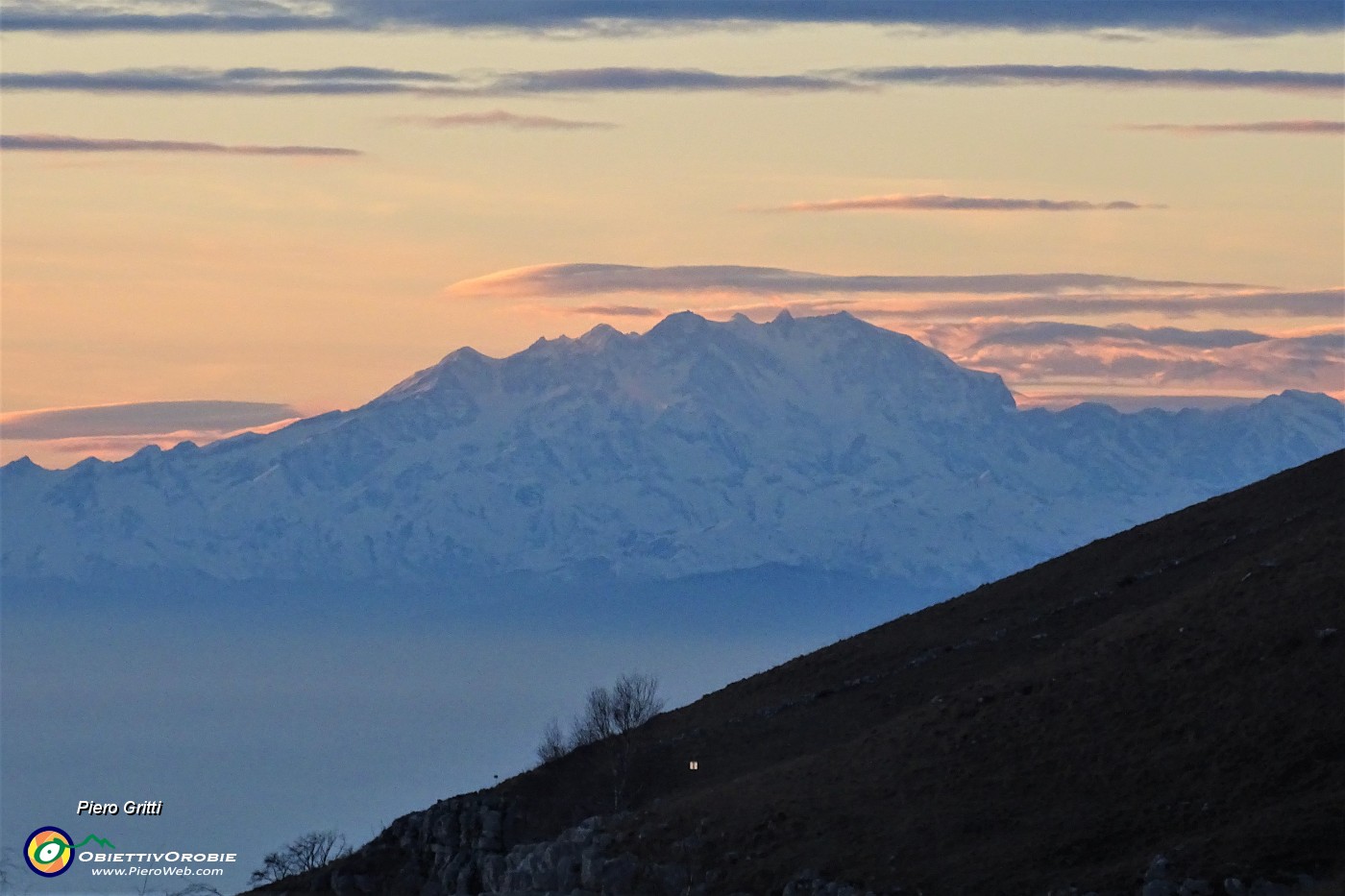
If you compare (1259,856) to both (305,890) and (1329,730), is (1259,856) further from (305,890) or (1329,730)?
(305,890)

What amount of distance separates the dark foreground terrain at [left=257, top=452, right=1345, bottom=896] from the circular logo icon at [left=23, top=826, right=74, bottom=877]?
55.4ft

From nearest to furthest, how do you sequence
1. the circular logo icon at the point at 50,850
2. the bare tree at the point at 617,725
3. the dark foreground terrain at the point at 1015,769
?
the dark foreground terrain at the point at 1015,769
the circular logo icon at the point at 50,850
the bare tree at the point at 617,725

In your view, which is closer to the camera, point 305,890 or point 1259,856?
point 1259,856

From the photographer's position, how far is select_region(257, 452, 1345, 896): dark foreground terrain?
70.7m

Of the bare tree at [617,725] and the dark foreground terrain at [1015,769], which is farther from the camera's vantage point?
the bare tree at [617,725]

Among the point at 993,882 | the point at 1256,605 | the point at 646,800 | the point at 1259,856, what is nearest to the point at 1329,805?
the point at 1259,856

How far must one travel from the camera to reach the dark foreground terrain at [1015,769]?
70.7m

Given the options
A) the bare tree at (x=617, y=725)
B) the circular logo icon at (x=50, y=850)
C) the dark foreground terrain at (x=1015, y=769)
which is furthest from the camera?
the bare tree at (x=617, y=725)

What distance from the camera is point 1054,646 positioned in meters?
103

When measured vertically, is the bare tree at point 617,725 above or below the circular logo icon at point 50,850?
above

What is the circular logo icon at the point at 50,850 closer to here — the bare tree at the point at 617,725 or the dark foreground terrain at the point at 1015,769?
the dark foreground terrain at the point at 1015,769

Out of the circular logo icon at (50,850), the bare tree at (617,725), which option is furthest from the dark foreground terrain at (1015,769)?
the circular logo icon at (50,850)

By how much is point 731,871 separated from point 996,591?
44310mm

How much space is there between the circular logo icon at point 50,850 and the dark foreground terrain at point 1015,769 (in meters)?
16.9
